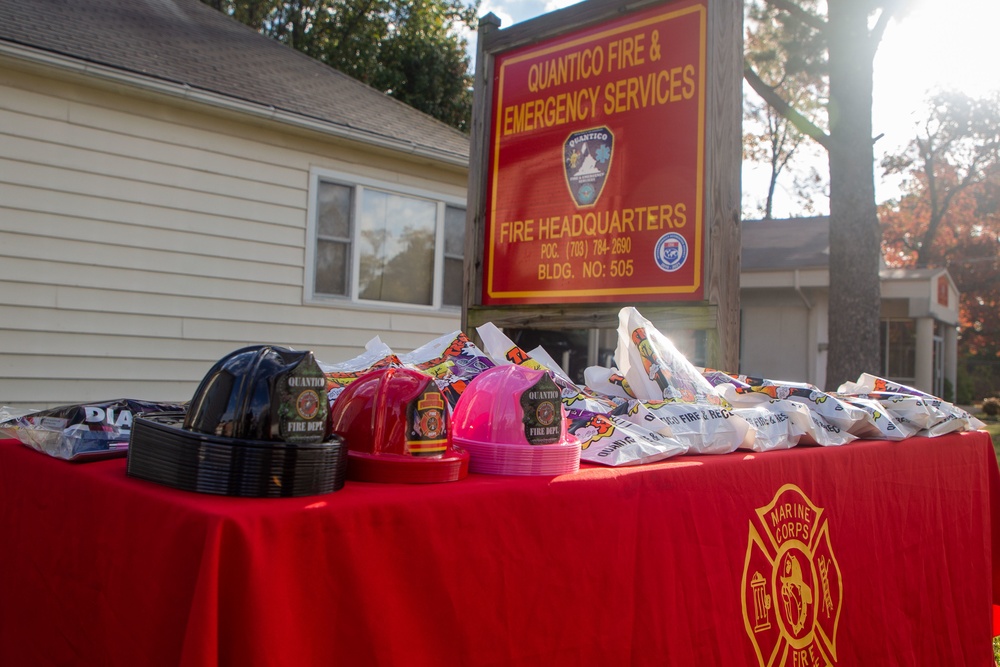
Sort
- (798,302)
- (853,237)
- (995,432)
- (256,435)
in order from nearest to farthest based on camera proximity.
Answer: (256,435), (853,237), (995,432), (798,302)

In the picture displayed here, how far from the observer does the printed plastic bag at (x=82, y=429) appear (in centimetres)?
162

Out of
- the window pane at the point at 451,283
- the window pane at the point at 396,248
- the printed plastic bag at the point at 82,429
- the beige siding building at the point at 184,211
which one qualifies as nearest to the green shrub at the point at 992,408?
the window pane at the point at 451,283

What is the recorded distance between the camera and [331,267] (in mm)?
8141

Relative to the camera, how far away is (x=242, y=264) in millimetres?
7465

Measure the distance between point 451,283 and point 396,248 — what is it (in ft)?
2.98

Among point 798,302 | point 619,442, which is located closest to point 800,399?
point 619,442

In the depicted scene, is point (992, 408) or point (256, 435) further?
point (992, 408)

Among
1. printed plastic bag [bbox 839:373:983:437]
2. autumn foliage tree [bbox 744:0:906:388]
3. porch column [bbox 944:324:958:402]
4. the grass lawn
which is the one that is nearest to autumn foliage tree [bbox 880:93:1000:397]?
porch column [bbox 944:324:958:402]

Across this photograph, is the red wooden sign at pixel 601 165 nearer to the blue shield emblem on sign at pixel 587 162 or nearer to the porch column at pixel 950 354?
the blue shield emblem on sign at pixel 587 162

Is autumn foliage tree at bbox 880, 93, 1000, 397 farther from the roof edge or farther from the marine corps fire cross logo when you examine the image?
the marine corps fire cross logo

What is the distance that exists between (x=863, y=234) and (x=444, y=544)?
882 centimetres

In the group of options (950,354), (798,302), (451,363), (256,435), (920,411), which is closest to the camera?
(256,435)

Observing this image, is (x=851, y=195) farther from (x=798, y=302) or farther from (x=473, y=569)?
(x=473, y=569)

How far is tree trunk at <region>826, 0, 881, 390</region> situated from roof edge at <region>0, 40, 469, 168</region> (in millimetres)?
4411
